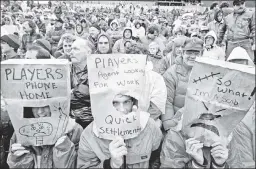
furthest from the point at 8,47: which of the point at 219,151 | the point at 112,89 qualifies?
the point at 219,151

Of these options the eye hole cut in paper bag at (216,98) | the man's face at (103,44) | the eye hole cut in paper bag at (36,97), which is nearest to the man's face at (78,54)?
the man's face at (103,44)

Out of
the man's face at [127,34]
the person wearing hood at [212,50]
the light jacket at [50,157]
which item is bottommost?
the light jacket at [50,157]

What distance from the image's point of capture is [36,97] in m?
2.01

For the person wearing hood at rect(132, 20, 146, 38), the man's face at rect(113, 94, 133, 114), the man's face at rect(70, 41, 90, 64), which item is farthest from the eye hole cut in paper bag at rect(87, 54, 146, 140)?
the person wearing hood at rect(132, 20, 146, 38)

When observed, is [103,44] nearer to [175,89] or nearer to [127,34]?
[175,89]

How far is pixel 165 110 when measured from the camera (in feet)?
10.1

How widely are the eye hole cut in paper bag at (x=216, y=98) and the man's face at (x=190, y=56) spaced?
3.69ft

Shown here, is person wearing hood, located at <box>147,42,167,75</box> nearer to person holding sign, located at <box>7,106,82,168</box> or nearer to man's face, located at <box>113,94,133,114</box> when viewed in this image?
man's face, located at <box>113,94,133,114</box>

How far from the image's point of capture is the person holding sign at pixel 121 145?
2100 millimetres

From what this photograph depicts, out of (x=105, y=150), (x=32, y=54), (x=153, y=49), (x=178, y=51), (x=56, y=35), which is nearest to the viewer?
(x=105, y=150)

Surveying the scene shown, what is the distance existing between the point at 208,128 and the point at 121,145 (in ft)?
1.98

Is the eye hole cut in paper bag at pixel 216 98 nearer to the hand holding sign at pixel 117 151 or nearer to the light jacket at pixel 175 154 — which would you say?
the light jacket at pixel 175 154

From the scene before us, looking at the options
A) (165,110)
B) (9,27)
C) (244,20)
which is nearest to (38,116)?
(165,110)

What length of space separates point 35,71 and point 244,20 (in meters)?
5.63
